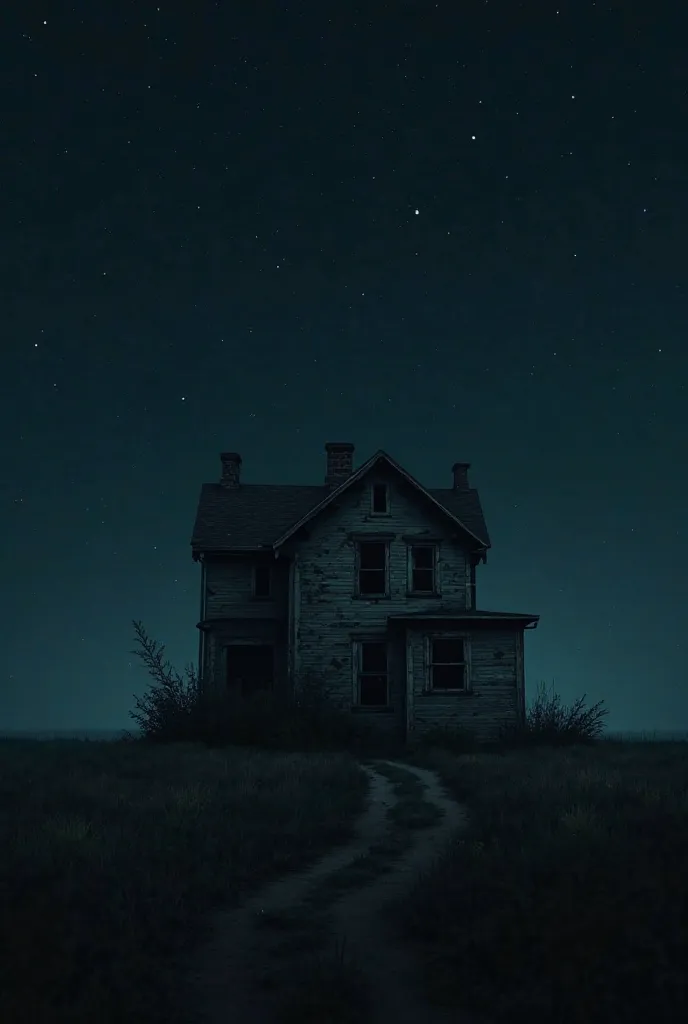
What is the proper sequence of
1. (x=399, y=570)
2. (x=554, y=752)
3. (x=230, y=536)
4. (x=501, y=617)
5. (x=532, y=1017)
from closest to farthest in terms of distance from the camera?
(x=532, y=1017), (x=554, y=752), (x=501, y=617), (x=399, y=570), (x=230, y=536)

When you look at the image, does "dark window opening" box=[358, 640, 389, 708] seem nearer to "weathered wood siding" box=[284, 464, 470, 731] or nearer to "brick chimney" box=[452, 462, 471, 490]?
"weathered wood siding" box=[284, 464, 470, 731]

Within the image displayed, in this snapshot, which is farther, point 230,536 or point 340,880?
point 230,536

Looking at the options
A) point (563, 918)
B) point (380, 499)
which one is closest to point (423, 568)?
point (380, 499)

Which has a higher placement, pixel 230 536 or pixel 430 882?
pixel 230 536

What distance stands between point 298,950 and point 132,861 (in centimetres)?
232

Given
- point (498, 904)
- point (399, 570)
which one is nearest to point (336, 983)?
point (498, 904)

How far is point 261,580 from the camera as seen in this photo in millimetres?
29188

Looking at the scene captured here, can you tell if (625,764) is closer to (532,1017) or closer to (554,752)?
(554,752)

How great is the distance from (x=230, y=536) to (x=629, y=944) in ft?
82.4

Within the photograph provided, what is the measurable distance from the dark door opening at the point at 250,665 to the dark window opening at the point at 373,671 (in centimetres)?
378

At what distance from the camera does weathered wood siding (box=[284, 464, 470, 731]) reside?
2642 centimetres

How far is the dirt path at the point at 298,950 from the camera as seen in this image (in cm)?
525

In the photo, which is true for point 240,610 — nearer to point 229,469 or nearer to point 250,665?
point 250,665

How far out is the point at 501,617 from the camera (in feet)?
82.6
